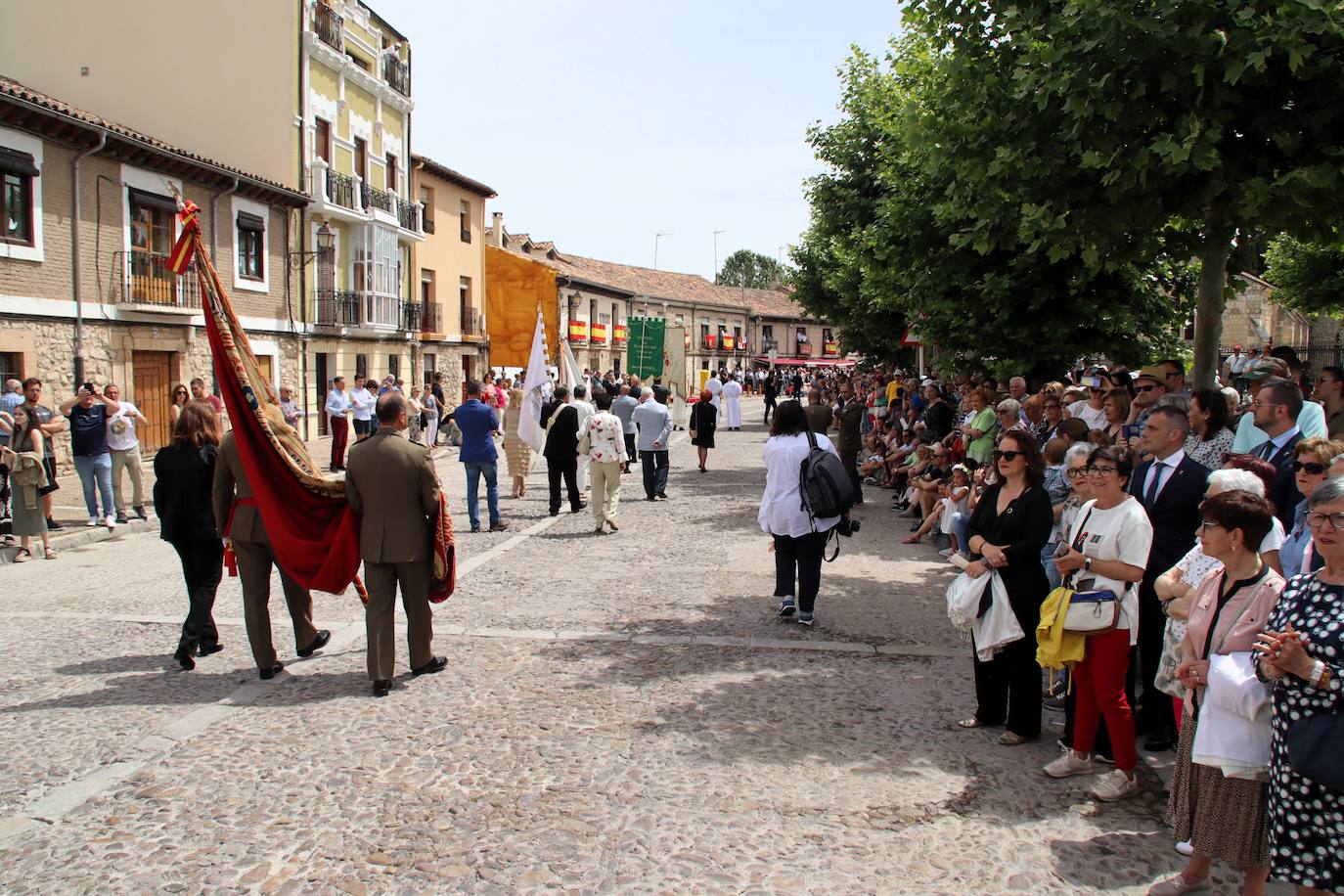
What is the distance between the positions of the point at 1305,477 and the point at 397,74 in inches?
1224

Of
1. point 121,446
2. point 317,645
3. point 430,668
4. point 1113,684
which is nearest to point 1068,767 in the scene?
point 1113,684

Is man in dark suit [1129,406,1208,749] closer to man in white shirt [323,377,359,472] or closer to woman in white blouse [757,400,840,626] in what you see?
woman in white blouse [757,400,840,626]

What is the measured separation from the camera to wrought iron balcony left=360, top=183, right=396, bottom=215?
2842 cm

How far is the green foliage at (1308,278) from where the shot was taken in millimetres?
25391

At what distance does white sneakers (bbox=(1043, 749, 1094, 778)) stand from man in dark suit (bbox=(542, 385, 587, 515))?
8455mm

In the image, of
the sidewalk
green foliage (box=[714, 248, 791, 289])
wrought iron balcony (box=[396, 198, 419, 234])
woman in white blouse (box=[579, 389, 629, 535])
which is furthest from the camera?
green foliage (box=[714, 248, 791, 289])

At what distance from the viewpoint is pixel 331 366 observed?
89.2 feet

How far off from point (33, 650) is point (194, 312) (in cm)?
1551

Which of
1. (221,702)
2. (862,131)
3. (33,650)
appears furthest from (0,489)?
(862,131)

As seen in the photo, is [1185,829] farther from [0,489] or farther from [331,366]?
[331,366]

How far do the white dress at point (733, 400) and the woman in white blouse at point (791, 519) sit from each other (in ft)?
71.2

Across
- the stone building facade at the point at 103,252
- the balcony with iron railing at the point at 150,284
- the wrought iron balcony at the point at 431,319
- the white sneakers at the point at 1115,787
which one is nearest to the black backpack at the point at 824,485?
the white sneakers at the point at 1115,787

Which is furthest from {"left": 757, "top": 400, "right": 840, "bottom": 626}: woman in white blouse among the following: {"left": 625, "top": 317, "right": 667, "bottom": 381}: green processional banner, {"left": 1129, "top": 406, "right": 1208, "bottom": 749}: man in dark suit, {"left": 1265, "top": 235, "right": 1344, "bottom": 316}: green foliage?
{"left": 1265, "top": 235, "right": 1344, "bottom": 316}: green foliage

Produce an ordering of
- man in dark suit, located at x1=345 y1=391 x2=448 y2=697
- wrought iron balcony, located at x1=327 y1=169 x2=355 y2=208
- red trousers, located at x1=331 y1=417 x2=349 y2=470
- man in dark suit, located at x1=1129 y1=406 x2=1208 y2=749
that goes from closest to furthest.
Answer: man in dark suit, located at x1=1129 y1=406 x2=1208 y2=749
man in dark suit, located at x1=345 y1=391 x2=448 y2=697
red trousers, located at x1=331 y1=417 x2=349 y2=470
wrought iron balcony, located at x1=327 y1=169 x2=355 y2=208
